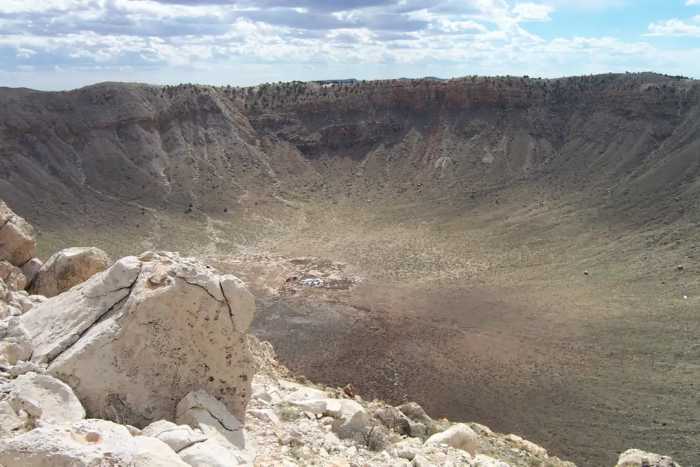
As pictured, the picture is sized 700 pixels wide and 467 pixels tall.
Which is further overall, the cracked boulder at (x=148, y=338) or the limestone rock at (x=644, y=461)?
the limestone rock at (x=644, y=461)

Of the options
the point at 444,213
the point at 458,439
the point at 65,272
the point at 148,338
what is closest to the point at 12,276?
the point at 65,272

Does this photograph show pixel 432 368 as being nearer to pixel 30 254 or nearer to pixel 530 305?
pixel 530 305

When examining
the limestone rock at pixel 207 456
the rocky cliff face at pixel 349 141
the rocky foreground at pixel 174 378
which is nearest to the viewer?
the limestone rock at pixel 207 456

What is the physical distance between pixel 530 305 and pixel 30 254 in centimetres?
2838

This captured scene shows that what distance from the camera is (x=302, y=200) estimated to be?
206ft

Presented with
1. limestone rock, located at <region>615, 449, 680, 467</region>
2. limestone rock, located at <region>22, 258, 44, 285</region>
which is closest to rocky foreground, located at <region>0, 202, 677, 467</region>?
limestone rock, located at <region>615, 449, 680, 467</region>

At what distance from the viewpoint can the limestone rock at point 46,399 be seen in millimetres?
9375

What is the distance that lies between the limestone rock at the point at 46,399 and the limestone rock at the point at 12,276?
7851 mm

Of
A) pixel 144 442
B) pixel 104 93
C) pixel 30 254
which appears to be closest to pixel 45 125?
pixel 104 93

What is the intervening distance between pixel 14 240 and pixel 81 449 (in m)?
12.8

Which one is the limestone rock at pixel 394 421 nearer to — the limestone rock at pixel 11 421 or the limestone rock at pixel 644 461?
the limestone rock at pixel 644 461

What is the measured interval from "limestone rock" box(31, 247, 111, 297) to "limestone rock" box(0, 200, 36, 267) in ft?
3.19

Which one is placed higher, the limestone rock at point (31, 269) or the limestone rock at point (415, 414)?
the limestone rock at point (31, 269)

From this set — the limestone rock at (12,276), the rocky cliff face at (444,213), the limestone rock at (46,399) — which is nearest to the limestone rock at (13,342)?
the limestone rock at (46,399)
